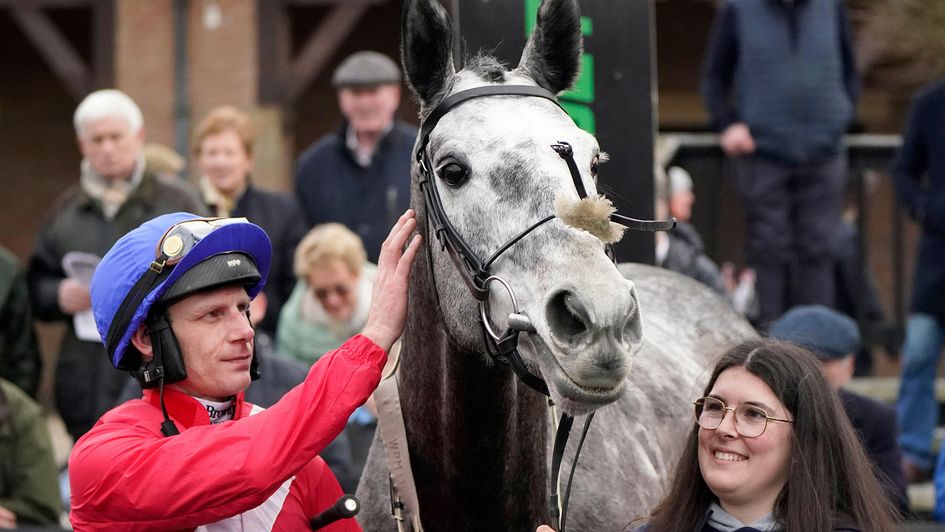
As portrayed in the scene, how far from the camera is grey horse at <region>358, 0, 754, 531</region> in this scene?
9.90 feet

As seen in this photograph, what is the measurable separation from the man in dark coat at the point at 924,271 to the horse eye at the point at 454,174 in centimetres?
435

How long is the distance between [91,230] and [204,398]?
3656 millimetres

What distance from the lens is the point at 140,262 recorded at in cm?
314

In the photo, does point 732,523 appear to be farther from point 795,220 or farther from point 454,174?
point 795,220

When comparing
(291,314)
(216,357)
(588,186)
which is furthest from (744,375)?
(291,314)

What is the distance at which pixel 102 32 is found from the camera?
12969 mm

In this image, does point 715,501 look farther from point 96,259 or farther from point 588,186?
point 96,259

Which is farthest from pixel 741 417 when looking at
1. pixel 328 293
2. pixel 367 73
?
pixel 367 73

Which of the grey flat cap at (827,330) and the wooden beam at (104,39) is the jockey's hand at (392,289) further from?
the wooden beam at (104,39)

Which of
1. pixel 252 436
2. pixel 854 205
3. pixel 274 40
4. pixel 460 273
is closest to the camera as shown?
pixel 252 436

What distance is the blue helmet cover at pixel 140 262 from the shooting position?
3.12 meters

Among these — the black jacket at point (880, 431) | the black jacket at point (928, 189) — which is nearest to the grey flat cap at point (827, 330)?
the black jacket at point (880, 431)

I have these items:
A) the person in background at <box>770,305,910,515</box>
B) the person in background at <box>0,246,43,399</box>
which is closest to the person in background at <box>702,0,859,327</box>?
the person in background at <box>770,305,910,515</box>

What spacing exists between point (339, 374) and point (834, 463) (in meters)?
1.10
